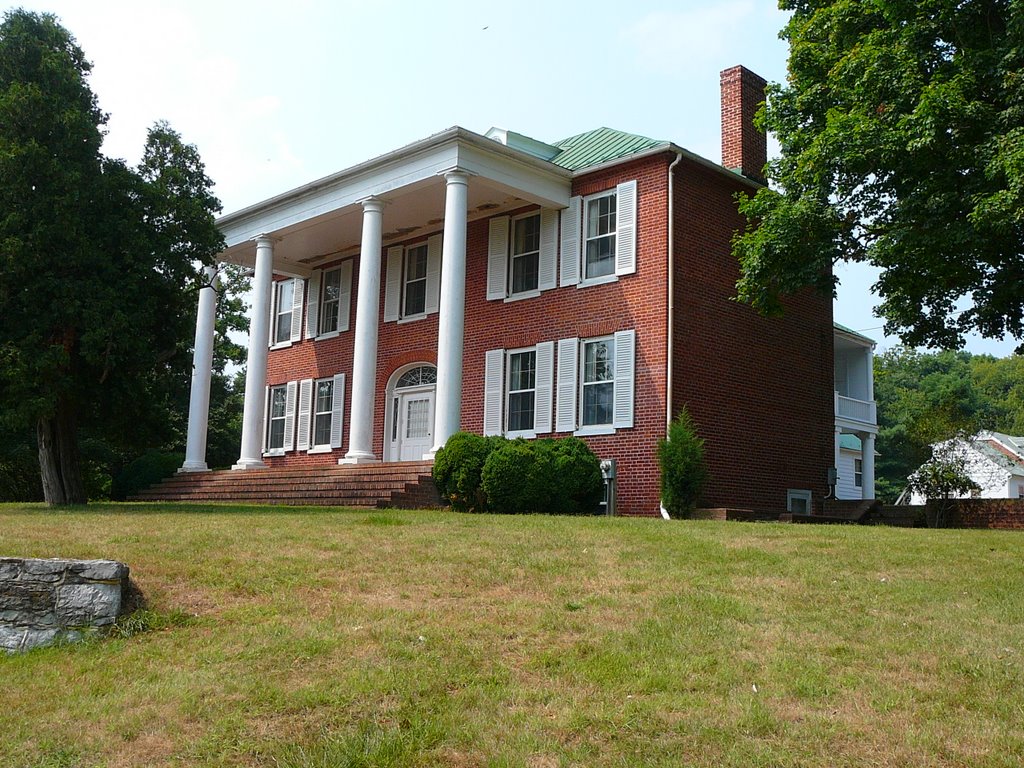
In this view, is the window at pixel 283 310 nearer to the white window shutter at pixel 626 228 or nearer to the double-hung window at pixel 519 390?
the double-hung window at pixel 519 390

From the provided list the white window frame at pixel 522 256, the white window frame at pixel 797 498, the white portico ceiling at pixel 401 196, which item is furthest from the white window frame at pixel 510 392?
the white window frame at pixel 797 498

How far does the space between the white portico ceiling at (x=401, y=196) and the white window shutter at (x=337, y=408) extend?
3314 millimetres

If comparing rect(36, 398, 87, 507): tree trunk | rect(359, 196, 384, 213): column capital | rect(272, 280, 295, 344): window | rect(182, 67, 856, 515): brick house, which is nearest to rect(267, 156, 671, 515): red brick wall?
rect(182, 67, 856, 515): brick house

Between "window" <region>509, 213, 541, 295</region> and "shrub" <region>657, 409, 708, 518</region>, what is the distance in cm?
530

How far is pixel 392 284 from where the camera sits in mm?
25125

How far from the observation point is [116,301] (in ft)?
54.3

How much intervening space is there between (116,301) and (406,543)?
26.8ft

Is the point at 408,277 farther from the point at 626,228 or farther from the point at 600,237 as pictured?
the point at 626,228

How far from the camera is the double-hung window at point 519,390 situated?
21188 mm

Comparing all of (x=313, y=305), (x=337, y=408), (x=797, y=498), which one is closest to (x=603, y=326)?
(x=797, y=498)

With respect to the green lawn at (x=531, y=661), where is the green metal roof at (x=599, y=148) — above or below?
above

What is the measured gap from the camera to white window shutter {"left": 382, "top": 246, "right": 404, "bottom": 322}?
24922mm

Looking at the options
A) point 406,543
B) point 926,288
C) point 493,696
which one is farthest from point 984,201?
point 493,696

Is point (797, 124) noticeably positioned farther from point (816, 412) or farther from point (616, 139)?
point (816, 412)
